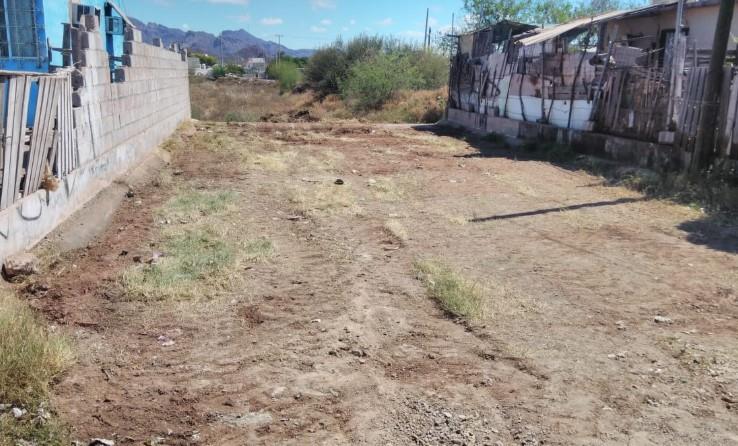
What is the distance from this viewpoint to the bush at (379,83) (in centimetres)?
2812

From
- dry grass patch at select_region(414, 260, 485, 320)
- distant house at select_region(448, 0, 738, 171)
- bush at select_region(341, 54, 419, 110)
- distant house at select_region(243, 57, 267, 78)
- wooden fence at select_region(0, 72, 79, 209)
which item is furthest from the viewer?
distant house at select_region(243, 57, 267, 78)

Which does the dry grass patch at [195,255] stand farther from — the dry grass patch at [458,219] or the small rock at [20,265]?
the dry grass patch at [458,219]

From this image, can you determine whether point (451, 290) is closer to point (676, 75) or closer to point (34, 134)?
point (34, 134)

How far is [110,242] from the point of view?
636 centimetres

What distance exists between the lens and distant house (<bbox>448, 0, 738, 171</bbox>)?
9.91m

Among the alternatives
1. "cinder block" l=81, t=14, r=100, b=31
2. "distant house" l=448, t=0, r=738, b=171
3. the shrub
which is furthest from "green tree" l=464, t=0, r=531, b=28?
"cinder block" l=81, t=14, r=100, b=31

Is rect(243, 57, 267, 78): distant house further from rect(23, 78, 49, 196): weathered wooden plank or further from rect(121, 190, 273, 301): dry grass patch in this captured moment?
rect(23, 78, 49, 196): weathered wooden plank

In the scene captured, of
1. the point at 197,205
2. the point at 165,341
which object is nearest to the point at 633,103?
the point at 197,205

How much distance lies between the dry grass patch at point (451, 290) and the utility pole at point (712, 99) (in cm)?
565

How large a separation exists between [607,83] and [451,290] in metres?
9.10

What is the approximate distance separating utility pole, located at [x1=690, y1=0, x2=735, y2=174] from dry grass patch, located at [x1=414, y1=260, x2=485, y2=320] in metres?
5.65

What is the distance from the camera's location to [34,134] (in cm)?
566

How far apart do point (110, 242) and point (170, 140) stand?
328 inches

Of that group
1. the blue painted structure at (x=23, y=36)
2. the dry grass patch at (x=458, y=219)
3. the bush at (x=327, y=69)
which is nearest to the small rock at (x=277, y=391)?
the dry grass patch at (x=458, y=219)
